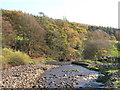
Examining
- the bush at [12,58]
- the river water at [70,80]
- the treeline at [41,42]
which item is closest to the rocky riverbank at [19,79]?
the river water at [70,80]

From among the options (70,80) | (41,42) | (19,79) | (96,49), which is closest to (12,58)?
(19,79)

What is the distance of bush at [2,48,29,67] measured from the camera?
34.4 m

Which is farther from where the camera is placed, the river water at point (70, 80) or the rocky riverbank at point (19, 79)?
the rocky riverbank at point (19, 79)

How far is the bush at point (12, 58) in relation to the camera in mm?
34428

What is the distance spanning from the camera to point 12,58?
36062 mm

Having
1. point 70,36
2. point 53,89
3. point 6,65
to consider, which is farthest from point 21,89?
point 70,36

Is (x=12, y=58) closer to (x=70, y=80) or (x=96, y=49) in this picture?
(x=70, y=80)

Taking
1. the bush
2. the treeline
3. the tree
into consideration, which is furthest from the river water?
the tree

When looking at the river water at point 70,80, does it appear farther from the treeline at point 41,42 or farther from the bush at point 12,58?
the treeline at point 41,42

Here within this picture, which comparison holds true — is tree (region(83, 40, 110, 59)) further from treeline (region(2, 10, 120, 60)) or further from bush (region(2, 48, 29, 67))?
bush (region(2, 48, 29, 67))

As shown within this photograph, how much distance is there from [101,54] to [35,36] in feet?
63.2

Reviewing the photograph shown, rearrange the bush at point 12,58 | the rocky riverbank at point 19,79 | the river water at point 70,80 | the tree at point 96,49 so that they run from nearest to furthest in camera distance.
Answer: the river water at point 70,80 → the rocky riverbank at point 19,79 → the bush at point 12,58 → the tree at point 96,49

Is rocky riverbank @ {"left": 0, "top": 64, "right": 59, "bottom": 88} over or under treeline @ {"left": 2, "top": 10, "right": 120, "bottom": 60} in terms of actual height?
under

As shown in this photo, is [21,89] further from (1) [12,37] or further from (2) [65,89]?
(1) [12,37]
